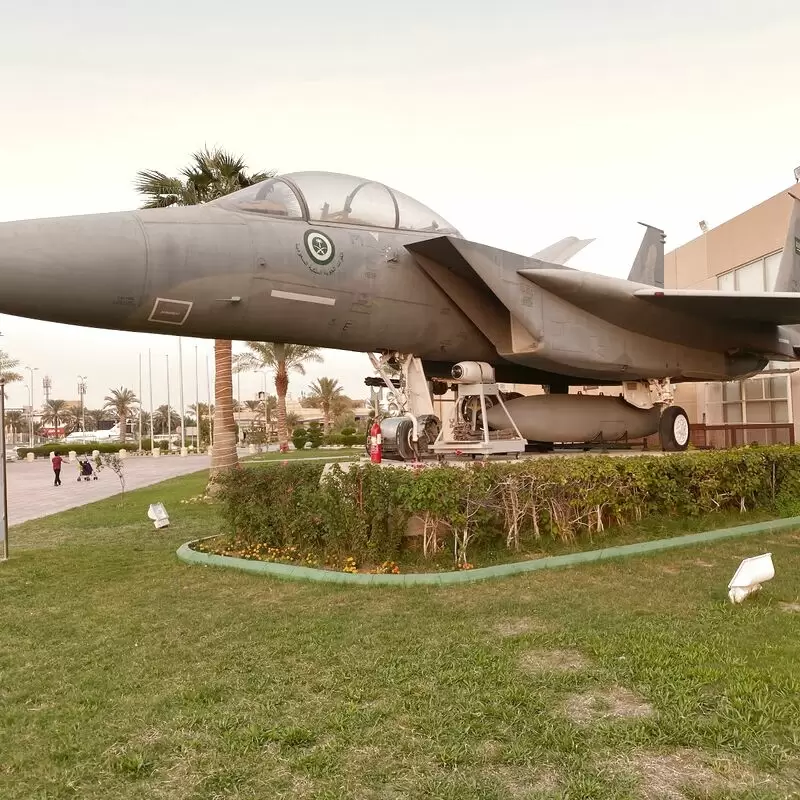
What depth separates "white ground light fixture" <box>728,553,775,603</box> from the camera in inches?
191

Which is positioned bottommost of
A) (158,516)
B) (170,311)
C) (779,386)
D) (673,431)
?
(158,516)

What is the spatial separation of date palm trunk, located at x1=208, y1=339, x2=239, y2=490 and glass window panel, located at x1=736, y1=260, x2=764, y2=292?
1468 cm

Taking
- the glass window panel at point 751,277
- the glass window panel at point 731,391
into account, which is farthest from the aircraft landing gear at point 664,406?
the glass window panel at point 731,391

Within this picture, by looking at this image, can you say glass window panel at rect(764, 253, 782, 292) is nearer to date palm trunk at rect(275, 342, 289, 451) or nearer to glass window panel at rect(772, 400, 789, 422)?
glass window panel at rect(772, 400, 789, 422)

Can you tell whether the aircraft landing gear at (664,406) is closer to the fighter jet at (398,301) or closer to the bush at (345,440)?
the fighter jet at (398,301)

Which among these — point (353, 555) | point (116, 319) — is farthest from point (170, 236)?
point (353, 555)

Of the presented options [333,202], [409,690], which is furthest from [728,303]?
[409,690]

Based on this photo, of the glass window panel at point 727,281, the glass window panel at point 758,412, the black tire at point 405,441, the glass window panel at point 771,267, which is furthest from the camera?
the glass window panel at point 727,281

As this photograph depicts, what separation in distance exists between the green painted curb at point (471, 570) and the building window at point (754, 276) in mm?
10799

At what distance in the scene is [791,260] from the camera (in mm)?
13328

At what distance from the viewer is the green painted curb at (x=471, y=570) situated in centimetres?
605

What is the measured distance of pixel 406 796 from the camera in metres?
2.49

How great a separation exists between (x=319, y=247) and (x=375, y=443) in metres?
2.77

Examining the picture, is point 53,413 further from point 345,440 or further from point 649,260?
point 649,260
